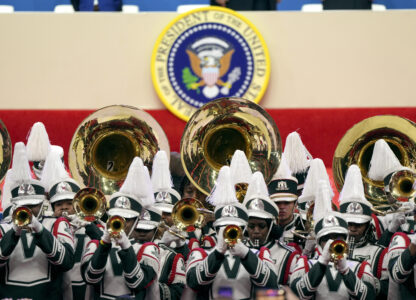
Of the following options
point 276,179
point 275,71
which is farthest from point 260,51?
point 276,179

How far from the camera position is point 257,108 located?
9.02m

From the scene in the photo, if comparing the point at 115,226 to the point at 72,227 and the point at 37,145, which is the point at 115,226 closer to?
the point at 72,227

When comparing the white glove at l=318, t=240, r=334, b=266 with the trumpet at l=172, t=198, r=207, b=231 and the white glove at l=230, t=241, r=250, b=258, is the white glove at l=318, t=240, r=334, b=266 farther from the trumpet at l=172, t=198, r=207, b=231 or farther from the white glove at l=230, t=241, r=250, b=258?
the trumpet at l=172, t=198, r=207, b=231

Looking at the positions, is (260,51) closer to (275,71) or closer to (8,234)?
(275,71)

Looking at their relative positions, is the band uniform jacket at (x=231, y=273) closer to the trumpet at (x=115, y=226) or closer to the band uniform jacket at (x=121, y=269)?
the band uniform jacket at (x=121, y=269)

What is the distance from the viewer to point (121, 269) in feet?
24.4

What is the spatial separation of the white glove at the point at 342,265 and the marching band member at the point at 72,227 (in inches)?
69.7

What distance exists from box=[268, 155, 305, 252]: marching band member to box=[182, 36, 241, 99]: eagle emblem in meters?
2.83

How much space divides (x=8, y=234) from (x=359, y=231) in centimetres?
240

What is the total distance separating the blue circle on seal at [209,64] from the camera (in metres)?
11.2

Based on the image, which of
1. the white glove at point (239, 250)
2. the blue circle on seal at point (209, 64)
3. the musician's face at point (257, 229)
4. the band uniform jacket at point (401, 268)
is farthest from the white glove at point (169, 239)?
the blue circle on seal at point (209, 64)

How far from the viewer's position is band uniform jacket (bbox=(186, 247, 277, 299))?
7.11 m

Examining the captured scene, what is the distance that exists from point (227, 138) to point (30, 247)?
84.7 inches

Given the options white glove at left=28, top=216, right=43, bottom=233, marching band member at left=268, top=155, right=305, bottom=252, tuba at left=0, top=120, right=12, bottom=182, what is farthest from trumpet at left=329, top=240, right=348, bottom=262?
tuba at left=0, top=120, right=12, bottom=182
